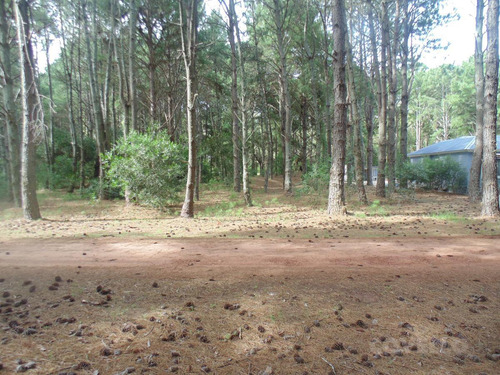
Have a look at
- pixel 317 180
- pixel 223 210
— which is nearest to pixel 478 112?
pixel 317 180

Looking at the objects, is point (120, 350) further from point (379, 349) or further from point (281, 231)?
point (281, 231)

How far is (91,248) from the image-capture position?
5.93 m

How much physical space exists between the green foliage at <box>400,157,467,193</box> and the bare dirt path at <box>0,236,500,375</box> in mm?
15559

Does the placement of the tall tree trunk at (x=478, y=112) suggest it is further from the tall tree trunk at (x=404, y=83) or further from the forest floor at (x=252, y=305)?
the forest floor at (x=252, y=305)

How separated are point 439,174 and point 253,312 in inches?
834

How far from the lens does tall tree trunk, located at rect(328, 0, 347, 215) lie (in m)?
9.99

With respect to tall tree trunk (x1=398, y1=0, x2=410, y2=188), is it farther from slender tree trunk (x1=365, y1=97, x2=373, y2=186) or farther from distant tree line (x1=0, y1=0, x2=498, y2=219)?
slender tree trunk (x1=365, y1=97, x2=373, y2=186)

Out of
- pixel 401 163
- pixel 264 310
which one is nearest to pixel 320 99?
pixel 401 163

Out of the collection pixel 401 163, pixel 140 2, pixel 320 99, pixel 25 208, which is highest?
pixel 140 2

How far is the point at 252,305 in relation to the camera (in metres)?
3.45

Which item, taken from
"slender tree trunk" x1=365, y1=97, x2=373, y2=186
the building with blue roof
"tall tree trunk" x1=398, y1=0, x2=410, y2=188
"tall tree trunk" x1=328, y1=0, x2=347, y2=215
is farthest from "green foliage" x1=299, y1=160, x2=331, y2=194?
the building with blue roof

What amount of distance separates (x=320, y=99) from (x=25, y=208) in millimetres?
24424

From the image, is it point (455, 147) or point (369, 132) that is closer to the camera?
point (455, 147)

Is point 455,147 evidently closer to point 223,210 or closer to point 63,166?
point 223,210
